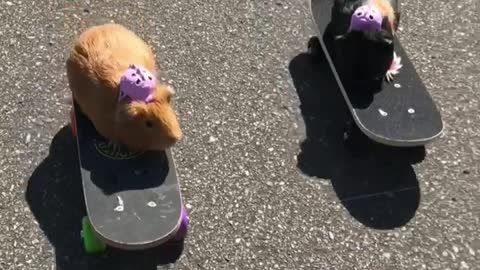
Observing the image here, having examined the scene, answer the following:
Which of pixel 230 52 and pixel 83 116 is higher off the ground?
pixel 83 116

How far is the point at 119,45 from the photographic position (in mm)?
2402

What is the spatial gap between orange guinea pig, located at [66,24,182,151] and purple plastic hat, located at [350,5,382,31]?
0.74 meters

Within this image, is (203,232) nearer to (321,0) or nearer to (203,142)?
(203,142)

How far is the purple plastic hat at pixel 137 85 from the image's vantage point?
7.25 feet

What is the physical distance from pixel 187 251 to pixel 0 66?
114 centimetres

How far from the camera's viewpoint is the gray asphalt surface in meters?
2.43

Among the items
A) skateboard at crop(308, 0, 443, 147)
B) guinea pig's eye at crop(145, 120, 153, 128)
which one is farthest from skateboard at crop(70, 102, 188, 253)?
skateboard at crop(308, 0, 443, 147)

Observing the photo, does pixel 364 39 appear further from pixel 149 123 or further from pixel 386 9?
pixel 149 123

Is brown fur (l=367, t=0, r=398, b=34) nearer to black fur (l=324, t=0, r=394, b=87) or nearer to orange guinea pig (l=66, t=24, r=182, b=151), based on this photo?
black fur (l=324, t=0, r=394, b=87)

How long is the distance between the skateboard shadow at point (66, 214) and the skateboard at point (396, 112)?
2.62 ft

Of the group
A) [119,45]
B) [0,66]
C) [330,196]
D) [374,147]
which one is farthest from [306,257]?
Result: [0,66]

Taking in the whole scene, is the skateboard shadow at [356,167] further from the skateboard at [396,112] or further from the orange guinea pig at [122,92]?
the orange guinea pig at [122,92]

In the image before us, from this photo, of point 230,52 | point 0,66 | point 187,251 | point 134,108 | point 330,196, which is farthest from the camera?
point 230,52

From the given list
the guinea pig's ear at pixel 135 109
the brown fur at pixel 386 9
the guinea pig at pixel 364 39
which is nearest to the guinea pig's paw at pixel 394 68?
the guinea pig at pixel 364 39
